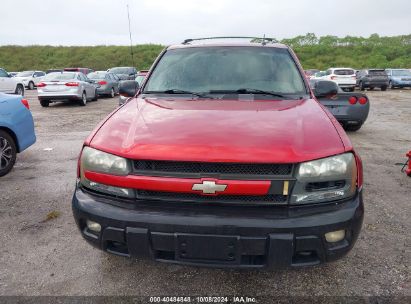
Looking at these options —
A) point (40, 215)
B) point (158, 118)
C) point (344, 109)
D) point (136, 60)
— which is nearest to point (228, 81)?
point (158, 118)

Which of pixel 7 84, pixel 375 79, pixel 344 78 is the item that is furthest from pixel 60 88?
pixel 375 79

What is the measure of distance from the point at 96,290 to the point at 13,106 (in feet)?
12.5

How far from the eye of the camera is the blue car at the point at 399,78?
86.5ft

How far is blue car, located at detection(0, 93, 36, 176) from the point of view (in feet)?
17.1

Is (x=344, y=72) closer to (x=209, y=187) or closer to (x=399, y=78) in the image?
(x=399, y=78)

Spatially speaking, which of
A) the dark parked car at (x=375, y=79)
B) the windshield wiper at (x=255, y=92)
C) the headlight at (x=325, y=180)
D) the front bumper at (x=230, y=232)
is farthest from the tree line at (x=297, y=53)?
the front bumper at (x=230, y=232)

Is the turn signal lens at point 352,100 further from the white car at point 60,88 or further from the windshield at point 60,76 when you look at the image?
the windshield at point 60,76

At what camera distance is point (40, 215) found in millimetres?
3889

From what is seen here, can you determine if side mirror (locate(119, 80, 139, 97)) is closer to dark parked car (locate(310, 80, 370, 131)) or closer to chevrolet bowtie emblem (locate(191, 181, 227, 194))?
chevrolet bowtie emblem (locate(191, 181, 227, 194))

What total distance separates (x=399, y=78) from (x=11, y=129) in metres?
27.3

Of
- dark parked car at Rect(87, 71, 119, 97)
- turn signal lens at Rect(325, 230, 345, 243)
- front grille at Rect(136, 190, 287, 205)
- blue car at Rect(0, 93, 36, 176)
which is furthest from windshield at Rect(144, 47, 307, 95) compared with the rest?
dark parked car at Rect(87, 71, 119, 97)

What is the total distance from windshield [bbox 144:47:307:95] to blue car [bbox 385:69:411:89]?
26.4m

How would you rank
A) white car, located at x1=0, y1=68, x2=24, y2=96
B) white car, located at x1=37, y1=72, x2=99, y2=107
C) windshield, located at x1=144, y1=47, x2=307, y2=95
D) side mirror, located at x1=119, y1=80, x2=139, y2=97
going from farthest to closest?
white car, located at x1=0, y1=68, x2=24, y2=96 < white car, located at x1=37, y1=72, x2=99, y2=107 < side mirror, located at x1=119, y1=80, x2=139, y2=97 < windshield, located at x1=144, y1=47, x2=307, y2=95

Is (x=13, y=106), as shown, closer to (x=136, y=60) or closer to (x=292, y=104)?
(x=292, y=104)
